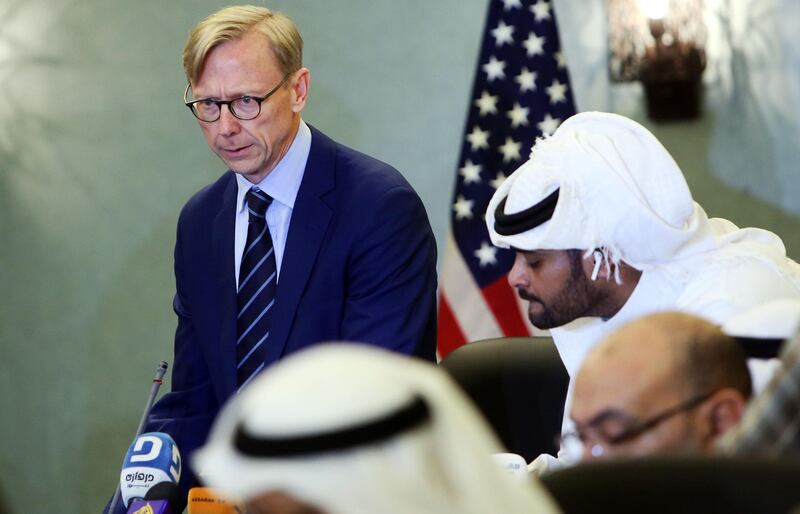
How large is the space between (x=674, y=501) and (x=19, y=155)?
4470 millimetres

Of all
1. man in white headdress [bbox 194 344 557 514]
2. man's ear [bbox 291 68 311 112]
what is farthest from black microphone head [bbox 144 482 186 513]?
man in white headdress [bbox 194 344 557 514]

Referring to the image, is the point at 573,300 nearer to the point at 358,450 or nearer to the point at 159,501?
the point at 159,501

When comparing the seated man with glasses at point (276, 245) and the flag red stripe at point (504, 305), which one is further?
the flag red stripe at point (504, 305)

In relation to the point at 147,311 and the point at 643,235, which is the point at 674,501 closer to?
the point at 643,235

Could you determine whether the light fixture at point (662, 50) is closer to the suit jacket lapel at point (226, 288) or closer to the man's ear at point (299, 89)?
the man's ear at point (299, 89)

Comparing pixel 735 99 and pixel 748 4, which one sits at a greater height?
pixel 748 4

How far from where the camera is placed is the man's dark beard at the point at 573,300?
9.34ft

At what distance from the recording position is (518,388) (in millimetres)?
3467

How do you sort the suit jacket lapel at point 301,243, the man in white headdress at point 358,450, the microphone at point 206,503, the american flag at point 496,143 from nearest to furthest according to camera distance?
1. the man in white headdress at point 358,450
2. the microphone at point 206,503
3. the suit jacket lapel at point 301,243
4. the american flag at point 496,143

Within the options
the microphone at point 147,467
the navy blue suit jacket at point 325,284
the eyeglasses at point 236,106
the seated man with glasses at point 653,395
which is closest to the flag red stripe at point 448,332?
the navy blue suit jacket at point 325,284

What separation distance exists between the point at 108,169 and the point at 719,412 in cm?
381

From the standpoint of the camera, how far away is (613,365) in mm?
1712

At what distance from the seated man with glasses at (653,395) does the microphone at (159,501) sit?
95 cm

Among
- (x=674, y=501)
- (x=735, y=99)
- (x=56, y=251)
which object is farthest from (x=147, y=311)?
(x=674, y=501)
